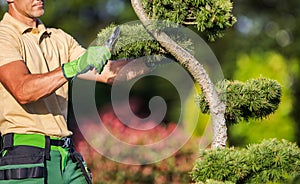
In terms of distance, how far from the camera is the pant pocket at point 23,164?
3.31m

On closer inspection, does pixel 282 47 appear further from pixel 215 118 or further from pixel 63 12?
pixel 215 118

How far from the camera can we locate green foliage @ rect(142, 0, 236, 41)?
127 inches

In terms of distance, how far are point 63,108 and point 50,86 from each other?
0.34 m

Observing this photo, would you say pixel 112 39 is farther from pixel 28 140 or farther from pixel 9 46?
pixel 28 140

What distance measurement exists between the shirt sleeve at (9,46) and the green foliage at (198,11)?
599 millimetres

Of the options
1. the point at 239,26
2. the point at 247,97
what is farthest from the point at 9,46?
the point at 239,26

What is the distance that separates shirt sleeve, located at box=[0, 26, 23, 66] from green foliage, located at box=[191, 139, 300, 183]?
871mm

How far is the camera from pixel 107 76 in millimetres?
3770

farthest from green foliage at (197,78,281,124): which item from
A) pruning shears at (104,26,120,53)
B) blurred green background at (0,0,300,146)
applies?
blurred green background at (0,0,300,146)

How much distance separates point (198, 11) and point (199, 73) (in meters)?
0.27

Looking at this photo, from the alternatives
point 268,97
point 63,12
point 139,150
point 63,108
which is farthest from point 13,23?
point 63,12

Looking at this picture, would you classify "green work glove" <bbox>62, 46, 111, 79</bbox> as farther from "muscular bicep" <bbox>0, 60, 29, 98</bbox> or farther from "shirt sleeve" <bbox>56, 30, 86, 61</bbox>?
"shirt sleeve" <bbox>56, 30, 86, 61</bbox>

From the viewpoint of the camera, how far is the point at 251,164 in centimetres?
334

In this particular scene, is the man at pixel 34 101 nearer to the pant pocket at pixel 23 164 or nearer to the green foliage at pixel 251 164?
the pant pocket at pixel 23 164
